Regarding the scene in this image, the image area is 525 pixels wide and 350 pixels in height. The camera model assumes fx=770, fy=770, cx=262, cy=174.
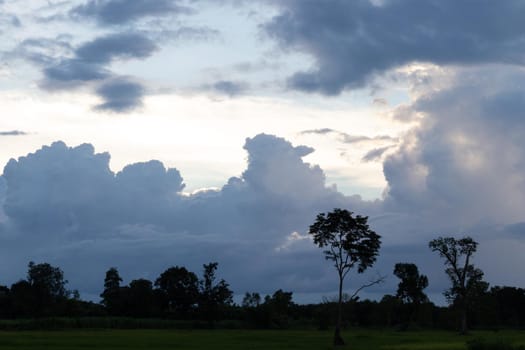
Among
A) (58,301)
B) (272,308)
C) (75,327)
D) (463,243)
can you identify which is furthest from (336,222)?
(58,301)

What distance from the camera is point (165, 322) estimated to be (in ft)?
509

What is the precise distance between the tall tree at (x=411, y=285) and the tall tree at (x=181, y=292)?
170 feet

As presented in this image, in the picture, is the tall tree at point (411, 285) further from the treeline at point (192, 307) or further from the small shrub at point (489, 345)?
the small shrub at point (489, 345)

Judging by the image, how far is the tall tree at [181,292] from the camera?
625 ft

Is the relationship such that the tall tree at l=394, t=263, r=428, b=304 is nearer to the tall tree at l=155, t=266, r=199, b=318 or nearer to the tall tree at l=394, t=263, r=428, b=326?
the tall tree at l=394, t=263, r=428, b=326

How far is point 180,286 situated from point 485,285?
76972 mm

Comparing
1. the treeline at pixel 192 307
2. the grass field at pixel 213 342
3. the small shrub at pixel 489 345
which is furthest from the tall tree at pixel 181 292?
the small shrub at pixel 489 345

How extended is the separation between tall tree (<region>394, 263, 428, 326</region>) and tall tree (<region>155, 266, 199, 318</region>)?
5186 cm

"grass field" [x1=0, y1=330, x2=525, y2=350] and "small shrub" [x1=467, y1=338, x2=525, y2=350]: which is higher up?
"small shrub" [x1=467, y1=338, x2=525, y2=350]

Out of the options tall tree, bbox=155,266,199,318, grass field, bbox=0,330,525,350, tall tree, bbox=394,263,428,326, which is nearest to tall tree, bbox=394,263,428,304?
tall tree, bbox=394,263,428,326

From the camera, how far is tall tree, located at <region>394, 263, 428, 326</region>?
19562cm

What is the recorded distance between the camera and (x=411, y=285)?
196m

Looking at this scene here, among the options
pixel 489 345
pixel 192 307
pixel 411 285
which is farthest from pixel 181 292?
pixel 489 345

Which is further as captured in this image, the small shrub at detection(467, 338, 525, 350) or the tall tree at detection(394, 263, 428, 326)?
the tall tree at detection(394, 263, 428, 326)
